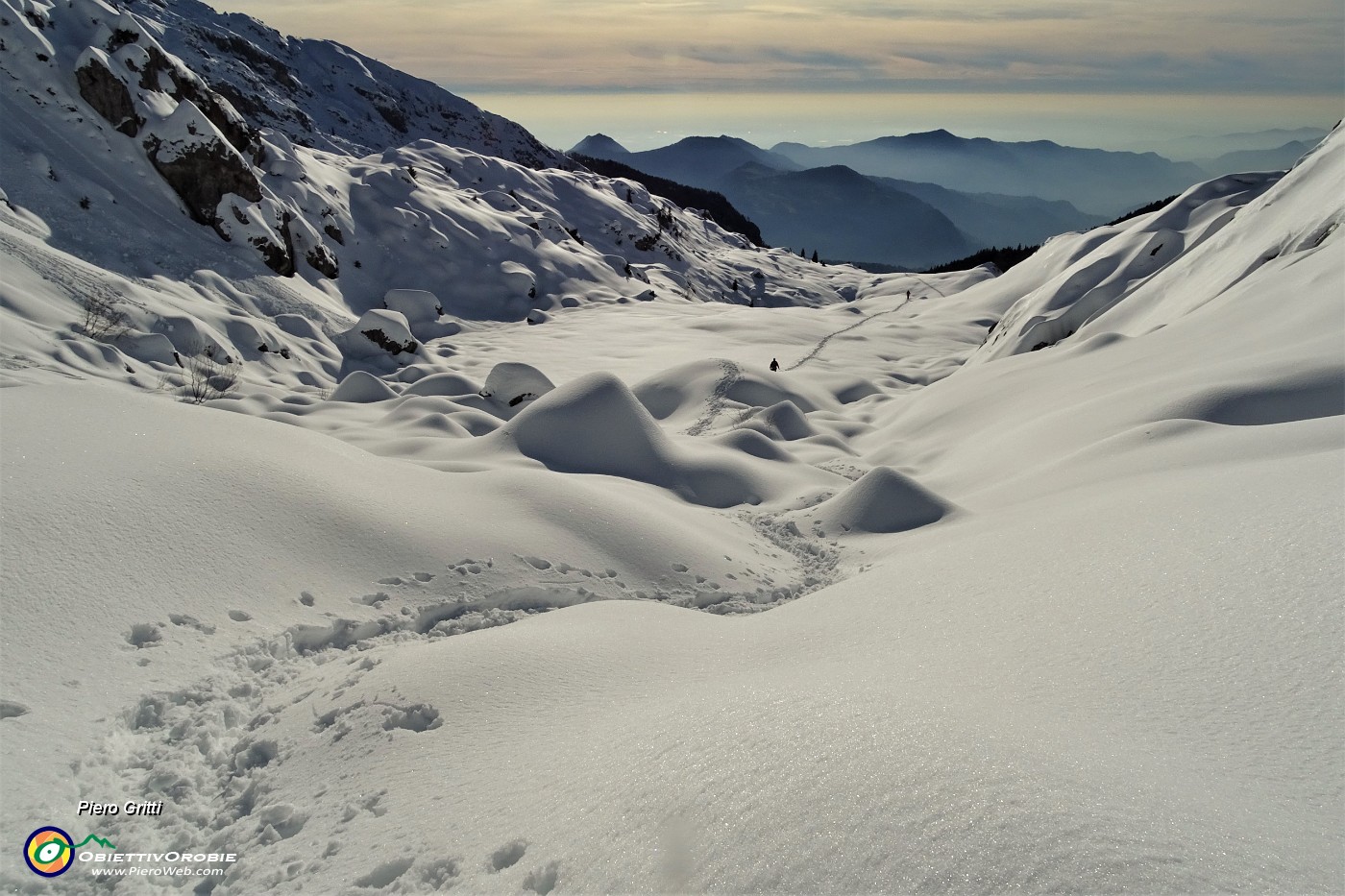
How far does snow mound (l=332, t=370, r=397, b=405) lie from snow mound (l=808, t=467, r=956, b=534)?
1739 cm

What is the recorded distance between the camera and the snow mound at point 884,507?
13.9m

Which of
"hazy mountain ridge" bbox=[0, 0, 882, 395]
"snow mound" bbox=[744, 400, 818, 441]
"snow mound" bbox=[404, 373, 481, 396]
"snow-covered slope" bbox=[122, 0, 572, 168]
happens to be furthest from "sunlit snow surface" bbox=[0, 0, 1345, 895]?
"snow-covered slope" bbox=[122, 0, 572, 168]

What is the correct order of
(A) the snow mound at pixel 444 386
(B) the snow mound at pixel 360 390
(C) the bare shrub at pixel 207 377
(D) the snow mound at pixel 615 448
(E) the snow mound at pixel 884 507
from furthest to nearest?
(A) the snow mound at pixel 444 386 → (B) the snow mound at pixel 360 390 → (C) the bare shrub at pixel 207 377 → (D) the snow mound at pixel 615 448 → (E) the snow mound at pixel 884 507

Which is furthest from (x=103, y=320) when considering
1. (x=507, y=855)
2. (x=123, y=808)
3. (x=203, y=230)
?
(x=507, y=855)

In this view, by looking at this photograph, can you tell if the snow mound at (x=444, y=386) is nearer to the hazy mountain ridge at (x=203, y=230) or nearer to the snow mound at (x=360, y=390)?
the snow mound at (x=360, y=390)

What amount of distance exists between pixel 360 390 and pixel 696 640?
20858 mm

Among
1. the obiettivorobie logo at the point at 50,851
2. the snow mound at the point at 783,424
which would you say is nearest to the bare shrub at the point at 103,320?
the snow mound at the point at 783,424

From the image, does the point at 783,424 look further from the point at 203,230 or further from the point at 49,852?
the point at 203,230

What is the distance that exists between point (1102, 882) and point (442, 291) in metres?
54.2

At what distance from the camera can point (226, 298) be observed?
107ft

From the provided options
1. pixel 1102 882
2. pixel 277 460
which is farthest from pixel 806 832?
pixel 277 460

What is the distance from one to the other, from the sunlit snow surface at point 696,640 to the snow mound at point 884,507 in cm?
8

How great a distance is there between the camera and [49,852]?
14.9 feet

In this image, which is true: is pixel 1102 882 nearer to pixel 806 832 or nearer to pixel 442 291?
pixel 806 832
